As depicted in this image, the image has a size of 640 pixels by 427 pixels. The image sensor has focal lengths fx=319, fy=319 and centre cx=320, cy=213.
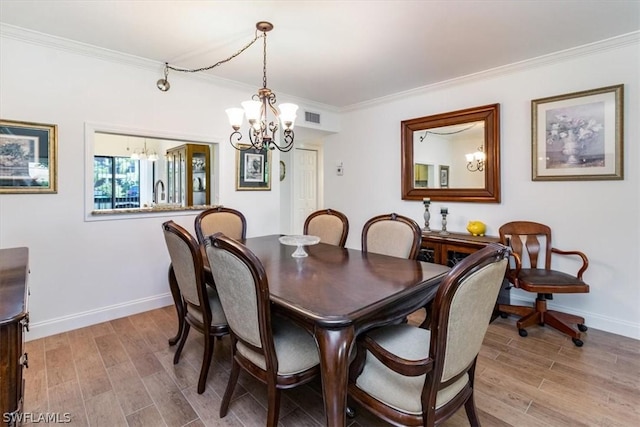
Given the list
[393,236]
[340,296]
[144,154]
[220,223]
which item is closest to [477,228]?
[393,236]

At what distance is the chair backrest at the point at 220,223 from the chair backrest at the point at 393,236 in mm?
1297

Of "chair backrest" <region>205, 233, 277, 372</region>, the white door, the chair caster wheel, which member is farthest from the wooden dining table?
the white door

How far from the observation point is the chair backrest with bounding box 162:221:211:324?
5.99ft

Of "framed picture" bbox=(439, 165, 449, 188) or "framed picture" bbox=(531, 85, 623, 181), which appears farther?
"framed picture" bbox=(439, 165, 449, 188)

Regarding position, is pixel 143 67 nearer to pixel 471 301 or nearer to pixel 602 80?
pixel 471 301

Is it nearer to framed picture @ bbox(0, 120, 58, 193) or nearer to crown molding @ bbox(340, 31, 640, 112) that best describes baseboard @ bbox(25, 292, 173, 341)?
framed picture @ bbox(0, 120, 58, 193)

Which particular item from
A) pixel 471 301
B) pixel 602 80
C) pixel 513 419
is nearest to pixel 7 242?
pixel 471 301

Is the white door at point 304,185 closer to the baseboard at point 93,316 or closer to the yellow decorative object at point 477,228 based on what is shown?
the baseboard at point 93,316

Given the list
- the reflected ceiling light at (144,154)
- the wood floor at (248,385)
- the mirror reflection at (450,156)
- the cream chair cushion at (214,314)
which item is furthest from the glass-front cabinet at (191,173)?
the mirror reflection at (450,156)

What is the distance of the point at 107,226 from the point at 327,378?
2.77m

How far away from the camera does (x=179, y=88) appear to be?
11.2 feet

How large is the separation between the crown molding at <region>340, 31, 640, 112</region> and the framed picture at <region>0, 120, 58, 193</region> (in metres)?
3.72

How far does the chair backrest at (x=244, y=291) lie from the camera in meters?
1.31

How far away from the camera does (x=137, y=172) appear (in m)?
6.98
